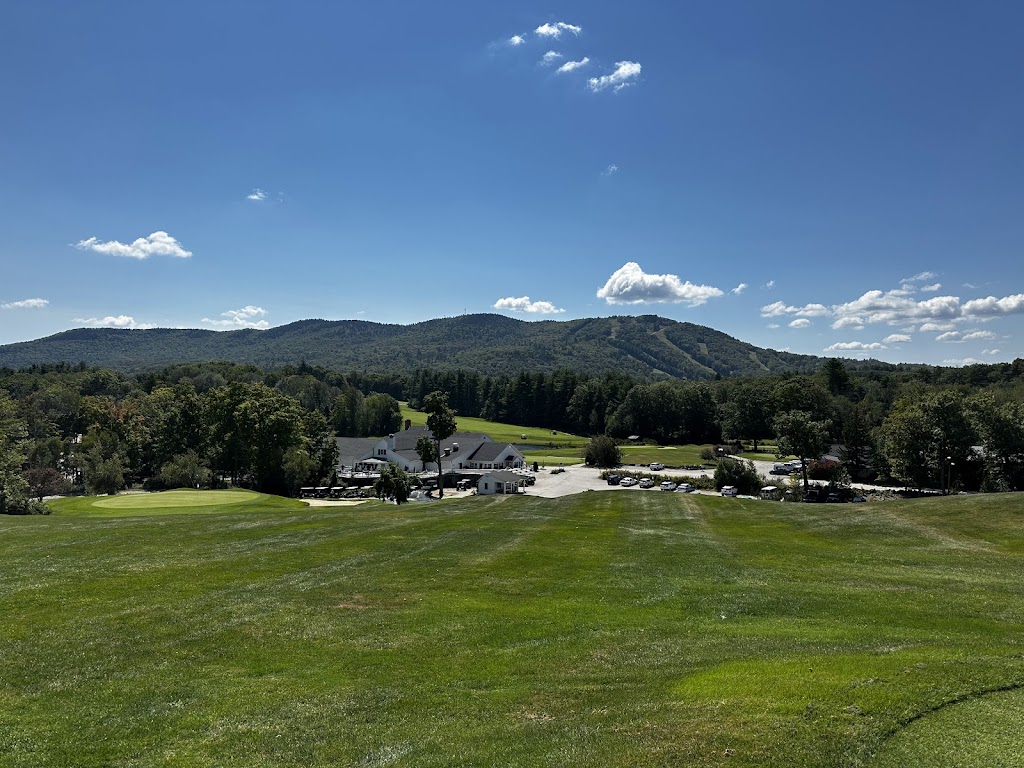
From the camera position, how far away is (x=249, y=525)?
32000 mm

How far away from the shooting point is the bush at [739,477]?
73.4 metres

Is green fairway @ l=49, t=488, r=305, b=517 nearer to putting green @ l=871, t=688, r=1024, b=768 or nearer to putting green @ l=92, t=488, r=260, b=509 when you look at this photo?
putting green @ l=92, t=488, r=260, b=509

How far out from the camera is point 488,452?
10450 cm

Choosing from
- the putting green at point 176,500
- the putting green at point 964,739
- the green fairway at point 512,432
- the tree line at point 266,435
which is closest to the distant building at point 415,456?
the tree line at point 266,435

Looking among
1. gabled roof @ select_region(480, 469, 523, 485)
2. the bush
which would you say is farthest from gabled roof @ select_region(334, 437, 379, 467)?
the bush

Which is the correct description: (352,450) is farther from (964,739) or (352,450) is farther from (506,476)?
(964,739)

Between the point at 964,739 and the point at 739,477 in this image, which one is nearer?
the point at 964,739

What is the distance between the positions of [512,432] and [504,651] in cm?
15675

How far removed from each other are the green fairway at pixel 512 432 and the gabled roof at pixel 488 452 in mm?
42490

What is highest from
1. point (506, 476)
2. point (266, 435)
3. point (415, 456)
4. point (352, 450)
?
point (266, 435)

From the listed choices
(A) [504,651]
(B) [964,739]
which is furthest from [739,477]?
(B) [964,739]

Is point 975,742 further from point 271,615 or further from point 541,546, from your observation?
point 541,546

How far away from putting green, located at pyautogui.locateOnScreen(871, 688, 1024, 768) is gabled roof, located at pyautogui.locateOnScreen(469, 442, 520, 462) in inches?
3723

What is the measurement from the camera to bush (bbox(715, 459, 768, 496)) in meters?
73.4
